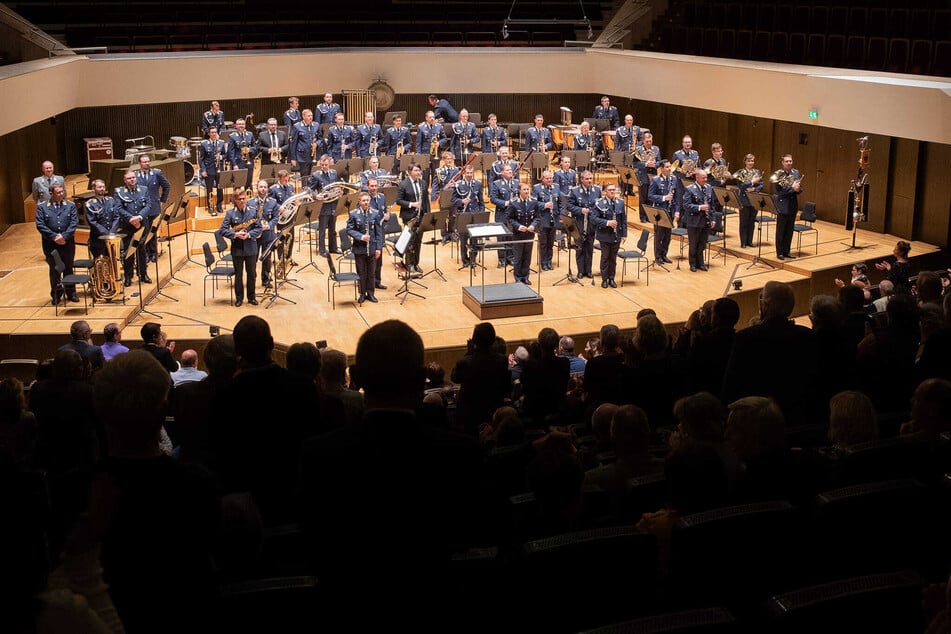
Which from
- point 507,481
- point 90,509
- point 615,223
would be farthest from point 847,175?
point 90,509

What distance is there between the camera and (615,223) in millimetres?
13961

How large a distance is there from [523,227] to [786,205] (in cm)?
378

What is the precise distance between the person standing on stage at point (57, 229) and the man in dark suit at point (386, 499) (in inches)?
426

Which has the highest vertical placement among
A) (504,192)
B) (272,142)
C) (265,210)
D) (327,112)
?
(327,112)

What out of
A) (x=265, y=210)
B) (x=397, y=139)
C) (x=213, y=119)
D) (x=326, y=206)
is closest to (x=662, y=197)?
(x=326, y=206)

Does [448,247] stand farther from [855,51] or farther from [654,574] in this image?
[654,574]

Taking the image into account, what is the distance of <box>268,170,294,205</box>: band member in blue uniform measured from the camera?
1345cm

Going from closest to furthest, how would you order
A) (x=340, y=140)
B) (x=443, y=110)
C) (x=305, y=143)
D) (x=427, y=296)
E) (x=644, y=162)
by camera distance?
1. (x=427, y=296)
2. (x=644, y=162)
3. (x=340, y=140)
4. (x=305, y=143)
5. (x=443, y=110)

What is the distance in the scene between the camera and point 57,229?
489 inches

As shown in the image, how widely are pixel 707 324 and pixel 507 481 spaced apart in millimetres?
2745

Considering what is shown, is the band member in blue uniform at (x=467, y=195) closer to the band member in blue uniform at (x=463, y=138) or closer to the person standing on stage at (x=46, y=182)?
the band member in blue uniform at (x=463, y=138)

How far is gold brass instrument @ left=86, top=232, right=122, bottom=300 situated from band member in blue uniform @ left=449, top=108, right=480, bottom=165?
7.50 metres

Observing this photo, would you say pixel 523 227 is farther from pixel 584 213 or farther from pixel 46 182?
pixel 46 182

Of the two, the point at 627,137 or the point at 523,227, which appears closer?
the point at 523,227
